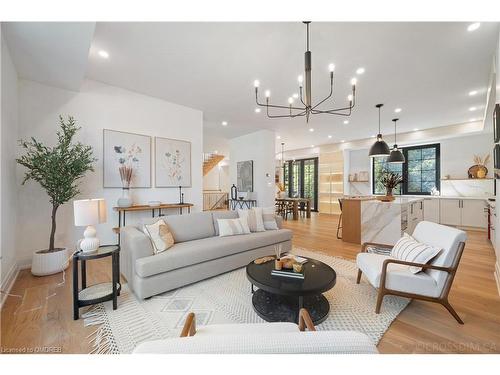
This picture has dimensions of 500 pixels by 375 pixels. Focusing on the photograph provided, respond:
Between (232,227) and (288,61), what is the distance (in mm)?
2571

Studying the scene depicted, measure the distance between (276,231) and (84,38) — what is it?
3.53m

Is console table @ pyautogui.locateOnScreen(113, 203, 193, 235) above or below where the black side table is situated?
above

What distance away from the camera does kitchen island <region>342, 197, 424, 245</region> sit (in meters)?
4.12

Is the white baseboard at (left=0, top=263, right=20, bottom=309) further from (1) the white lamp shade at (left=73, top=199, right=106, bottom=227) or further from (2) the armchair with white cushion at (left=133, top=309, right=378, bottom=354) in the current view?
(2) the armchair with white cushion at (left=133, top=309, right=378, bottom=354)

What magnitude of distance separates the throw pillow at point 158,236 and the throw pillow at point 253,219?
129 cm

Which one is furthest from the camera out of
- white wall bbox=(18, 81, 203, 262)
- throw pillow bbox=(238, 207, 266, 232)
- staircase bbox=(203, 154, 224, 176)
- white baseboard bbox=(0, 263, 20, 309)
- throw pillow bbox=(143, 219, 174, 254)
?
staircase bbox=(203, 154, 224, 176)

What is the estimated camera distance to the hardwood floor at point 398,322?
1.65 meters

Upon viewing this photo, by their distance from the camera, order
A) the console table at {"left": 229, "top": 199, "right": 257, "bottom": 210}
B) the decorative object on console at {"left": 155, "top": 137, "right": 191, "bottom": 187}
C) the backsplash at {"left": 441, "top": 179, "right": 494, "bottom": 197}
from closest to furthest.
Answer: the decorative object on console at {"left": 155, "top": 137, "right": 191, "bottom": 187}
the backsplash at {"left": 441, "top": 179, "right": 494, "bottom": 197}
the console table at {"left": 229, "top": 199, "right": 257, "bottom": 210}

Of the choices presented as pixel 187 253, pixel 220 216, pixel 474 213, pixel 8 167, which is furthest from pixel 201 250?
pixel 474 213

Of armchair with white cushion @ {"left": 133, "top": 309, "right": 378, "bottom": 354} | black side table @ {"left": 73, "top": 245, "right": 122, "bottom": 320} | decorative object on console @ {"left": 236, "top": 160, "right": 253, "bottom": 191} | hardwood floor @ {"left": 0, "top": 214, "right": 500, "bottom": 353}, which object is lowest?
hardwood floor @ {"left": 0, "top": 214, "right": 500, "bottom": 353}

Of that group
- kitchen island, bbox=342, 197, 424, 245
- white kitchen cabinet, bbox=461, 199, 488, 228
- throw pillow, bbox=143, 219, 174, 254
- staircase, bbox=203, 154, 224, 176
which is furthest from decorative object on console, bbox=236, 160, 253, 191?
white kitchen cabinet, bbox=461, 199, 488, 228

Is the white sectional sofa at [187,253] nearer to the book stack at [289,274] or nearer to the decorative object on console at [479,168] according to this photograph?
the book stack at [289,274]

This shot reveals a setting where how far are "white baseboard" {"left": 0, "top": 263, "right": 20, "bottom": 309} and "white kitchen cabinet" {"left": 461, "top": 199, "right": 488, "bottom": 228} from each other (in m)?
9.11

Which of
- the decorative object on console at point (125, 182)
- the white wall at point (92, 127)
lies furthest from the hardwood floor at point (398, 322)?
the decorative object on console at point (125, 182)
